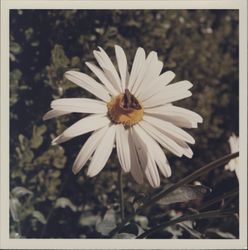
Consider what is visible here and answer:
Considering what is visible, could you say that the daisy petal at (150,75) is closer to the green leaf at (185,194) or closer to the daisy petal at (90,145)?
the daisy petal at (90,145)

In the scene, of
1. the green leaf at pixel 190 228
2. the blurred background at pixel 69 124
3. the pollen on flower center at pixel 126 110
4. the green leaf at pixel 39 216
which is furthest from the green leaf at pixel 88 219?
the pollen on flower center at pixel 126 110

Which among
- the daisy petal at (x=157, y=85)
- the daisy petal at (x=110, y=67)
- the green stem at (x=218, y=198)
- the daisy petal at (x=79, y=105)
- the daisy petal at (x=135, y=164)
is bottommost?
the green stem at (x=218, y=198)

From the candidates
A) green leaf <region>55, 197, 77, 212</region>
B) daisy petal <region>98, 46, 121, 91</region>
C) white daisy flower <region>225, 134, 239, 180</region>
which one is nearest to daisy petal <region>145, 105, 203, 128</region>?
daisy petal <region>98, 46, 121, 91</region>

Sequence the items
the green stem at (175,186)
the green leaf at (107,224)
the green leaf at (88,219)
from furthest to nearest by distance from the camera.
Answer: the green leaf at (88,219) < the green leaf at (107,224) < the green stem at (175,186)

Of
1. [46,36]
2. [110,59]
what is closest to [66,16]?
[46,36]

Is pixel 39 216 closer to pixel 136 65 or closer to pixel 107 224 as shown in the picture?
pixel 107 224

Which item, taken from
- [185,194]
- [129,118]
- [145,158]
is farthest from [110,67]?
[185,194]

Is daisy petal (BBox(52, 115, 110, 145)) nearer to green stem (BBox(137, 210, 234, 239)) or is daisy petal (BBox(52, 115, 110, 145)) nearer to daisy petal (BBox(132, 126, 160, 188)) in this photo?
daisy petal (BBox(132, 126, 160, 188))
